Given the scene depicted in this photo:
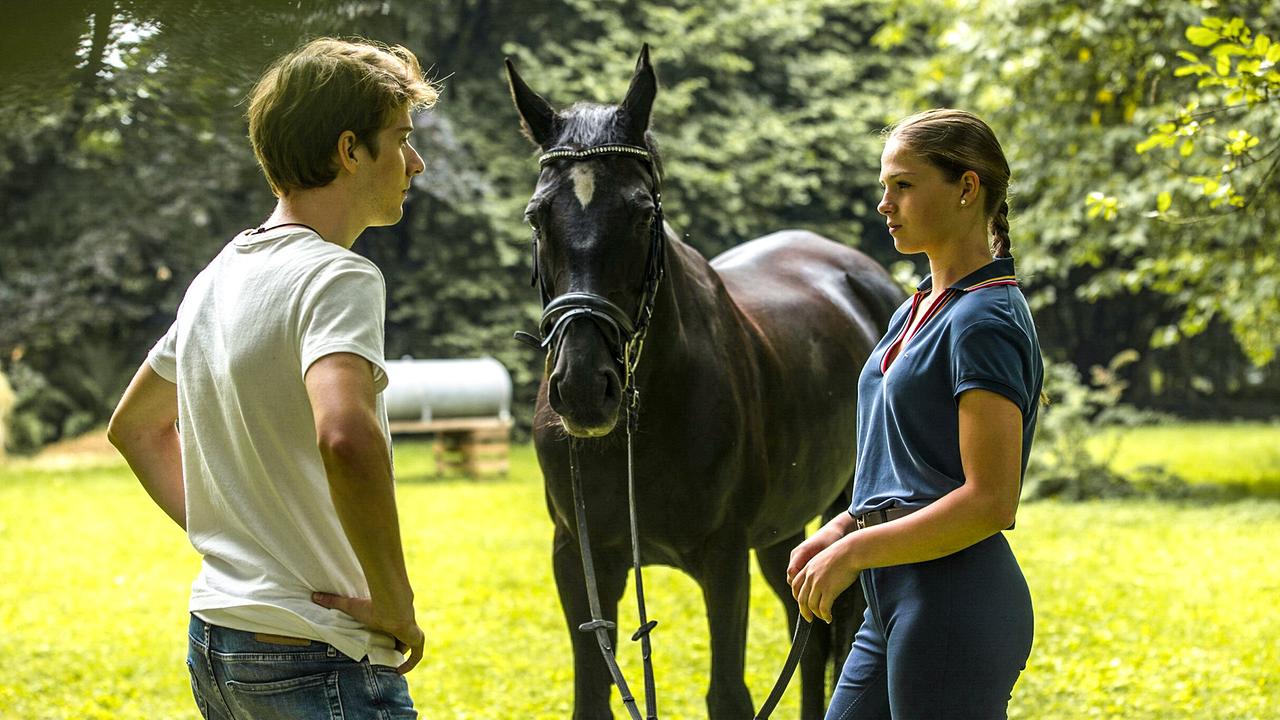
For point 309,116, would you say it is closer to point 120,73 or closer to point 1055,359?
point 120,73

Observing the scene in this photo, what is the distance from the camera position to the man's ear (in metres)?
1.66

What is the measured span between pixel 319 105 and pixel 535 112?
53.4 inches

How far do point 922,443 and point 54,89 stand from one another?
1.46m

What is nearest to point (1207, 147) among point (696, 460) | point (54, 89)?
point (696, 460)

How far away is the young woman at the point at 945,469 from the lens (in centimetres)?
176

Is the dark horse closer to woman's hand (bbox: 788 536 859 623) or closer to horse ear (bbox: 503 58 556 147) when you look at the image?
horse ear (bbox: 503 58 556 147)

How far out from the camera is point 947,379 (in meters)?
1.84

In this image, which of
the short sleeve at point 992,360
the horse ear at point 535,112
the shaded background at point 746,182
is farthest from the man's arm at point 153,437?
the shaded background at point 746,182

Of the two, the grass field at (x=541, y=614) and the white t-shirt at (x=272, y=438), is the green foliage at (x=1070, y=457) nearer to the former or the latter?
the grass field at (x=541, y=614)

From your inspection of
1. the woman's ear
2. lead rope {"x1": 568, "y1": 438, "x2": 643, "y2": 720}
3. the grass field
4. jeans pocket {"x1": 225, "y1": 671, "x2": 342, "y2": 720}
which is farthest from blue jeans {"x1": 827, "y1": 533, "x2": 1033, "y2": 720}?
the grass field

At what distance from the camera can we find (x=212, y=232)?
50.5 feet

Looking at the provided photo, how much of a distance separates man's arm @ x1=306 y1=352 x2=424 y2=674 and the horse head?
1.06 metres

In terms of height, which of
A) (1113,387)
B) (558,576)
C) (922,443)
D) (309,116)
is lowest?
(1113,387)

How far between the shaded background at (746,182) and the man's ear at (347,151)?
10.3ft
